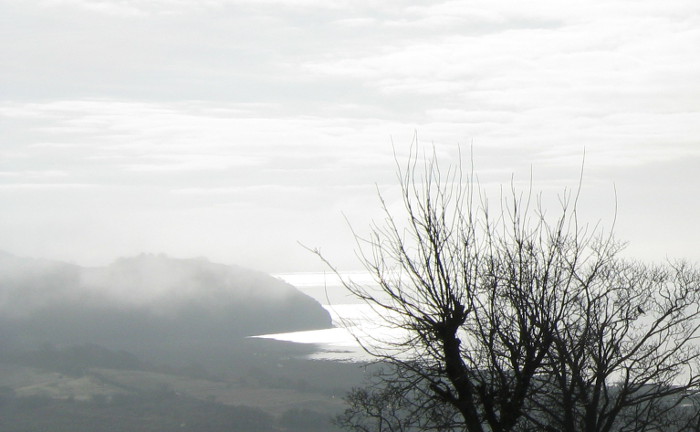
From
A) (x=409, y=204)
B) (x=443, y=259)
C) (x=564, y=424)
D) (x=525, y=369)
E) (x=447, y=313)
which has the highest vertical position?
(x=409, y=204)

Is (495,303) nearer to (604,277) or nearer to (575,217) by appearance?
(575,217)

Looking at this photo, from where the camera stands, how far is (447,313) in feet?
43.7

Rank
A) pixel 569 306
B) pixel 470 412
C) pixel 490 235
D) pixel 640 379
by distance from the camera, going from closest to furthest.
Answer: pixel 470 412
pixel 490 235
pixel 569 306
pixel 640 379

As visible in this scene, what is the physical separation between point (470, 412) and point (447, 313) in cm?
172

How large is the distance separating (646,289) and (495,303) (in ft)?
23.7

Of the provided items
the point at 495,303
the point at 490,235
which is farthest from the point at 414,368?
the point at 490,235

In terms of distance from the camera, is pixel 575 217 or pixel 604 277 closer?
pixel 575 217

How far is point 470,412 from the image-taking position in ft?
A: 42.1

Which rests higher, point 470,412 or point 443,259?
point 443,259

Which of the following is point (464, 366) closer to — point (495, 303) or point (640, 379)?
point (495, 303)

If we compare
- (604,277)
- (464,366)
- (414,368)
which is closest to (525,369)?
(464,366)

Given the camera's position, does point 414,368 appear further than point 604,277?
No

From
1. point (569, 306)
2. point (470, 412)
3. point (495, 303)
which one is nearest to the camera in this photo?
point (470, 412)

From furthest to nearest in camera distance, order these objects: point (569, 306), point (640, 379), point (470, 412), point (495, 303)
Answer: point (640, 379) → point (569, 306) → point (495, 303) → point (470, 412)
